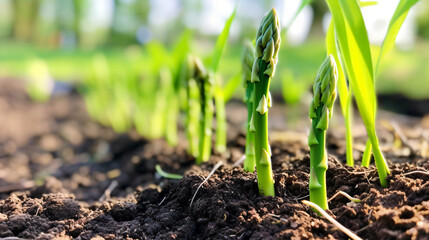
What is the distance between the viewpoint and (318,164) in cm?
106

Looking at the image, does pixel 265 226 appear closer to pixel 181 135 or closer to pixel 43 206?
pixel 43 206

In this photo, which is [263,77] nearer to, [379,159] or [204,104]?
[379,159]

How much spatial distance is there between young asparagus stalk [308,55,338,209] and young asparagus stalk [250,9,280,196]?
14cm

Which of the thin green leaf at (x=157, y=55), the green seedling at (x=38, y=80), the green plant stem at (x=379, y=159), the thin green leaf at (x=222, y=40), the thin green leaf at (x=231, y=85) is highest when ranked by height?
the thin green leaf at (x=222, y=40)

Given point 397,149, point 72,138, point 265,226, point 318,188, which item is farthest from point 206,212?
point 72,138

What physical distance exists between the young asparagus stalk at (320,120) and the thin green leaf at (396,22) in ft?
0.79

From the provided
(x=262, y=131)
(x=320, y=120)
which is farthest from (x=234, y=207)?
(x=320, y=120)

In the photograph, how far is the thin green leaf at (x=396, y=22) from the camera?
108 cm

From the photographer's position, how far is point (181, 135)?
3.20 meters

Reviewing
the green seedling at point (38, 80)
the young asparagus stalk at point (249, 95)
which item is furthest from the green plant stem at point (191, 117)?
the green seedling at point (38, 80)

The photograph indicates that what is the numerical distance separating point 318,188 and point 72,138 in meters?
3.04

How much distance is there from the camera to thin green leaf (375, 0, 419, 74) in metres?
1.08

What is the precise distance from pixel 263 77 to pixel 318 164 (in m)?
0.31

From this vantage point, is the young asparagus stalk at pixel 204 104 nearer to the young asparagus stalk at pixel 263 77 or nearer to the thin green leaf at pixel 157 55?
Result: the young asparagus stalk at pixel 263 77
